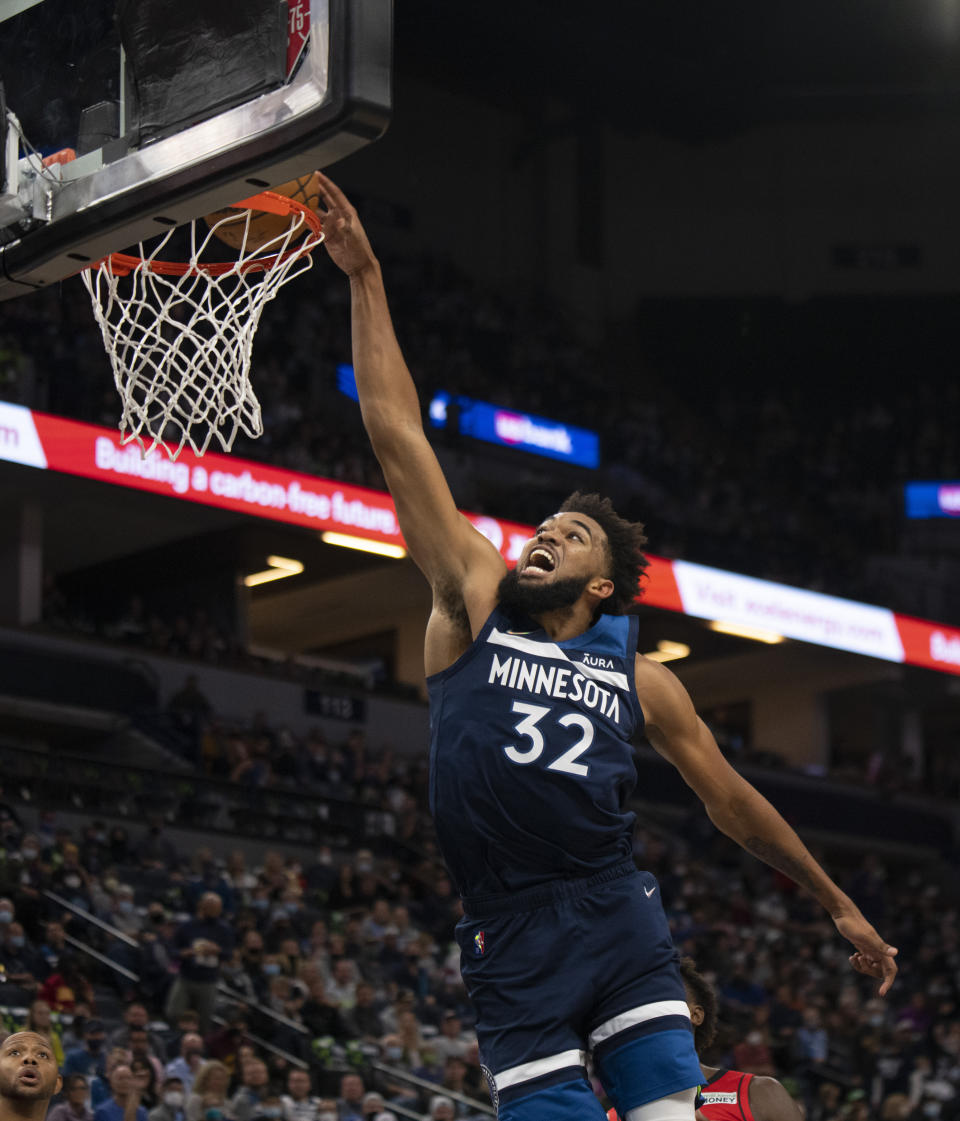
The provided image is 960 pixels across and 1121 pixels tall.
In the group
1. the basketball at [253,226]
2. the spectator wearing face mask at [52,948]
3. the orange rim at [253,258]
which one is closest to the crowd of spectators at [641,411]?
the spectator wearing face mask at [52,948]

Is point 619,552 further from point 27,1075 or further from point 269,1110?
point 269,1110

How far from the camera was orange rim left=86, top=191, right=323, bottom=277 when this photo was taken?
207 inches

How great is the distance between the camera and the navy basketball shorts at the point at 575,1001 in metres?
4.19

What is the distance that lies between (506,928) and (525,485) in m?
22.7

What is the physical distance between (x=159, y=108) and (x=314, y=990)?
10.4 m

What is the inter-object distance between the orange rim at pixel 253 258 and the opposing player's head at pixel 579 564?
3.86 ft

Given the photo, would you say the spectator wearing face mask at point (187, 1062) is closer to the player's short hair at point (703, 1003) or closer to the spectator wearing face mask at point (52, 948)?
the spectator wearing face mask at point (52, 948)

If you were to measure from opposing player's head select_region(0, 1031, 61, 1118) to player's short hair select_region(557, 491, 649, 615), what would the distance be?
7.62ft

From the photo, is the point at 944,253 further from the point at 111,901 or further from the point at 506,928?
the point at 506,928

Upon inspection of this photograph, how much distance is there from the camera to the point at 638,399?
34312 mm

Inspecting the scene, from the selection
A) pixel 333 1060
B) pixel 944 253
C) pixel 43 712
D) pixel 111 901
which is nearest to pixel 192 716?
pixel 43 712

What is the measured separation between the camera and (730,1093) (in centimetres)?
580

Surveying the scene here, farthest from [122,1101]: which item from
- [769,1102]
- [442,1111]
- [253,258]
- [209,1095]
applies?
[253,258]

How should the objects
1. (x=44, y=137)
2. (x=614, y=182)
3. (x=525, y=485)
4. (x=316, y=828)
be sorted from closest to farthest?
(x=44, y=137)
(x=316, y=828)
(x=525, y=485)
(x=614, y=182)
